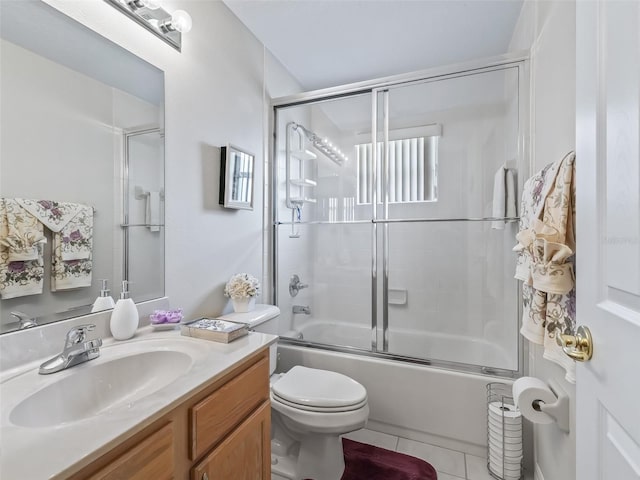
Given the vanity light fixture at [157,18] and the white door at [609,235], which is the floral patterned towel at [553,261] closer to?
the white door at [609,235]

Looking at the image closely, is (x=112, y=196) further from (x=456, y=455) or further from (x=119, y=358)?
(x=456, y=455)

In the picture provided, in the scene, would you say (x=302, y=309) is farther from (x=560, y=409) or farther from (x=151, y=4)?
(x=151, y=4)

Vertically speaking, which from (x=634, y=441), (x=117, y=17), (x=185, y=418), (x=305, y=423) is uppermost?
(x=117, y=17)

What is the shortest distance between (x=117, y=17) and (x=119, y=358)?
4.20ft

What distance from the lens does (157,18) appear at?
1296mm

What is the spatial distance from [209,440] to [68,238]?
2.61ft

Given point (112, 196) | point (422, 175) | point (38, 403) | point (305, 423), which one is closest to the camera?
point (38, 403)

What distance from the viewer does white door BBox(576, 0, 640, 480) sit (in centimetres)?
50

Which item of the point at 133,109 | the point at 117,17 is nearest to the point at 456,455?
the point at 133,109

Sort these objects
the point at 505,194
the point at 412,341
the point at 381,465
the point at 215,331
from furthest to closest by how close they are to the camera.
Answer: the point at 412,341 < the point at 505,194 < the point at 381,465 < the point at 215,331

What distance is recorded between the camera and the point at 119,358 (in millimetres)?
911

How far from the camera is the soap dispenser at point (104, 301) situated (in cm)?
107

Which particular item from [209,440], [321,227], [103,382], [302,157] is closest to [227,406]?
[209,440]

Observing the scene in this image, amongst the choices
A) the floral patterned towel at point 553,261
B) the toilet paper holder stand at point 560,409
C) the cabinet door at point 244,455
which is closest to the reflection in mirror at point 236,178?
the cabinet door at point 244,455
